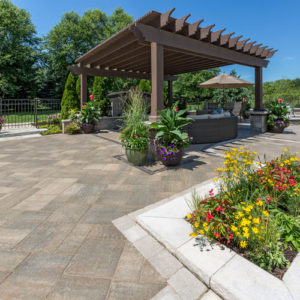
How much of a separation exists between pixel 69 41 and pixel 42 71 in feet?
14.9

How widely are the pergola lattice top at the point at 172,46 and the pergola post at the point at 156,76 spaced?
0.20 meters

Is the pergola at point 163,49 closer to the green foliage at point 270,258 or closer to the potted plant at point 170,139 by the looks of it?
the potted plant at point 170,139

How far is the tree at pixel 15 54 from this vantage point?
1961 centimetres

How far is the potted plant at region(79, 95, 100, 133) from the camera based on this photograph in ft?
27.6

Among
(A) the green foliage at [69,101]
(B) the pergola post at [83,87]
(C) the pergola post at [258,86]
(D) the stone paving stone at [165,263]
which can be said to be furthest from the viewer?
(A) the green foliage at [69,101]

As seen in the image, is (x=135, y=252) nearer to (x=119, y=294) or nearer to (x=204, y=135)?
(x=119, y=294)

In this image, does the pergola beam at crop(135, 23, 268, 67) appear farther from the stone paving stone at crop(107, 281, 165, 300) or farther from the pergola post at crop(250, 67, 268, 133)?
the stone paving stone at crop(107, 281, 165, 300)

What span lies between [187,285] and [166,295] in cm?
17

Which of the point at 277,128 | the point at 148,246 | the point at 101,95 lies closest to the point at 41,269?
the point at 148,246

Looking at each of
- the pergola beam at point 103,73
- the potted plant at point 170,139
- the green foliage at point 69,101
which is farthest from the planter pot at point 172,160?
the green foliage at point 69,101

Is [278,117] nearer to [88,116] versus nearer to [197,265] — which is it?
[88,116]

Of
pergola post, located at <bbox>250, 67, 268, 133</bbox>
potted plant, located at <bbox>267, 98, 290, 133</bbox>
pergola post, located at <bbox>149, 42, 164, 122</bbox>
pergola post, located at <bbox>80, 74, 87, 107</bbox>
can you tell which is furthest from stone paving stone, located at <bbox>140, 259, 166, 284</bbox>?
pergola post, located at <bbox>80, 74, 87, 107</bbox>

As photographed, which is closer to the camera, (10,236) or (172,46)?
(10,236)

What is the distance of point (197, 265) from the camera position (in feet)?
4.93
